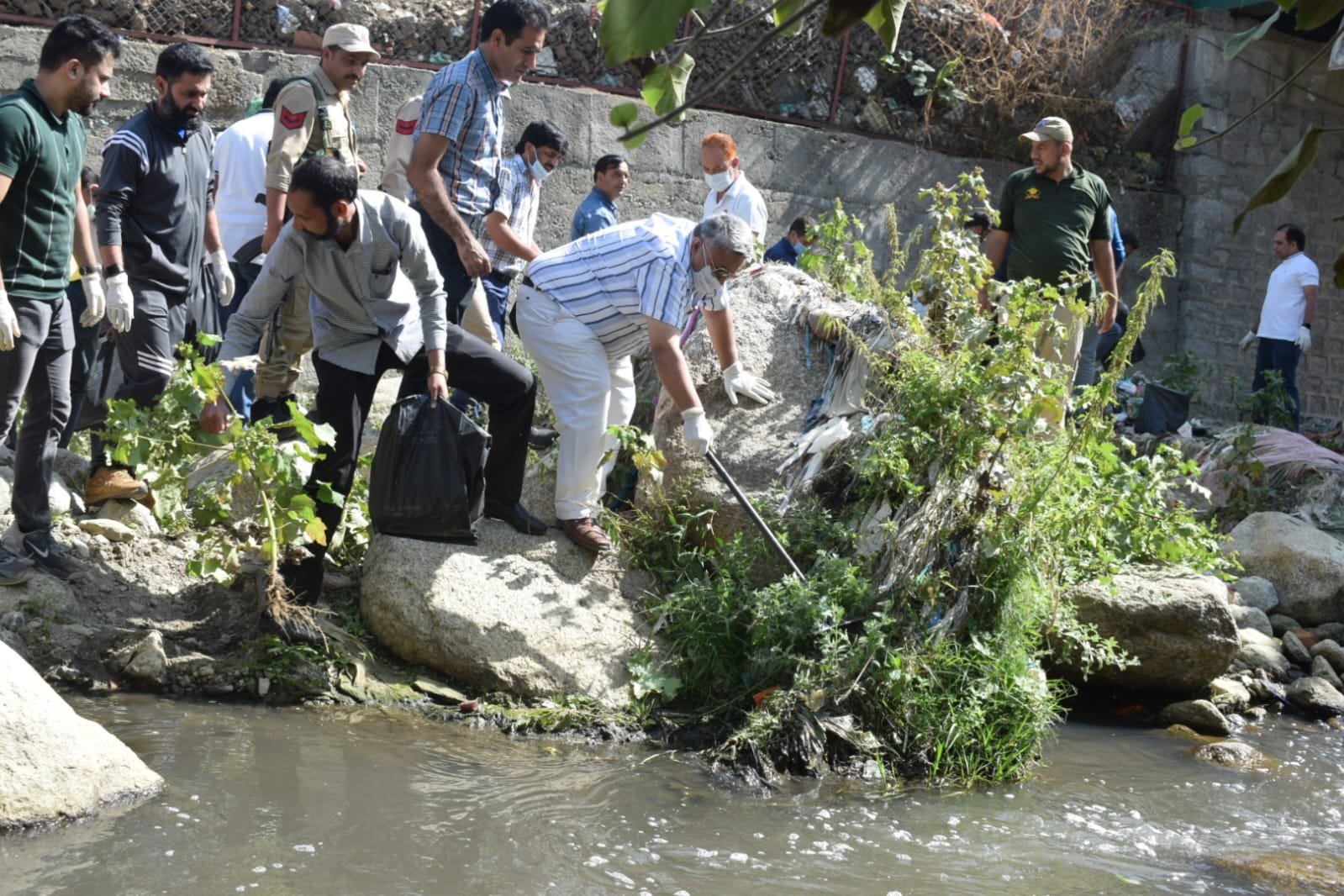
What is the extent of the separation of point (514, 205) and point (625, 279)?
1.67 m

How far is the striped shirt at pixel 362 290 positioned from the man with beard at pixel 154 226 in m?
0.66

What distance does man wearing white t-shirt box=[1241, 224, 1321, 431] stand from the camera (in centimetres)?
1058

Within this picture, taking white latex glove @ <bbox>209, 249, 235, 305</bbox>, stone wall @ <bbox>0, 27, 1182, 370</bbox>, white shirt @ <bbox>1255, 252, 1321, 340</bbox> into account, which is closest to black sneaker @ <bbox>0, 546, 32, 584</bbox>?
white latex glove @ <bbox>209, 249, 235, 305</bbox>

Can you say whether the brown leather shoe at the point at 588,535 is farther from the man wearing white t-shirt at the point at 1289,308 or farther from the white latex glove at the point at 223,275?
the man wearing white t-shirt at the point at 1289,308

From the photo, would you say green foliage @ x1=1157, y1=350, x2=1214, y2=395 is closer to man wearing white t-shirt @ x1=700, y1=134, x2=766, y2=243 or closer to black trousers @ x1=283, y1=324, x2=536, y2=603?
man wearing white t-shirt @ x1=700, y1=134, x2=766, y2=243

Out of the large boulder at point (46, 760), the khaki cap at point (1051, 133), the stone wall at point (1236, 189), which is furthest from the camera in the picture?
the stone wall at point (1236, 189)

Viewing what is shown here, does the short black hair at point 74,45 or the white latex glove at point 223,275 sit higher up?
the short black hair at point 74,45

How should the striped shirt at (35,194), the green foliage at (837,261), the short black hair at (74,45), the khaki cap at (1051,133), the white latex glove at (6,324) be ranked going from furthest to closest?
the khaki cap at (1051,133) → the green foliage at (837,261) → the short black hair at (74,45) → the striped shirt at (35,194) → the white latex glove at (6,324)

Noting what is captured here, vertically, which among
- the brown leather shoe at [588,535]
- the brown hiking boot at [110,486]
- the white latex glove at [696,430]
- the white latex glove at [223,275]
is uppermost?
the white latex glove at [223,275]

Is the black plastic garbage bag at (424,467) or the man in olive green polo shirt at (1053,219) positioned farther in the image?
the man in olive green polo shirt at (1053,219)

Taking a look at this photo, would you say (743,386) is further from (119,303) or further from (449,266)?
(119,303)

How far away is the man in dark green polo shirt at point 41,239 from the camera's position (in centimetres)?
489

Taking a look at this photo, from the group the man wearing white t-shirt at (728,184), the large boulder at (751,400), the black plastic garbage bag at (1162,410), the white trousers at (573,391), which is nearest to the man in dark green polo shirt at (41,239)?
the white trousers at (573,391)

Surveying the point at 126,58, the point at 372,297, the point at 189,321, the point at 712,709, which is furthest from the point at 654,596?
the point at 126,58
